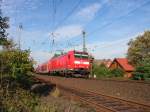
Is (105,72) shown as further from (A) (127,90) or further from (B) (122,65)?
(A) (127,90)

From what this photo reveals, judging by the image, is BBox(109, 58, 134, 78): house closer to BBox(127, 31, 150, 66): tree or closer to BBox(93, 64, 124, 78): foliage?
BBox(127, 31, 150, 66): tree

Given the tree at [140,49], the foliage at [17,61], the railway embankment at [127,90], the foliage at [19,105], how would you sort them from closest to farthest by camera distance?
the foliage at [19,105]
the railway embankment at [127,90]
the foliage at [17,61]
the tree at [140,49]

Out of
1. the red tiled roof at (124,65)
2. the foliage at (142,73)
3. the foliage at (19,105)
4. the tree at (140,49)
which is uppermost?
the tree at (140,49)

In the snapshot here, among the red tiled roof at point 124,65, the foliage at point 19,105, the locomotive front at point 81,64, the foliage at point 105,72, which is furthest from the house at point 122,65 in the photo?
the foliage at point 19,105

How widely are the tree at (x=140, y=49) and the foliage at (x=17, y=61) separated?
5616 cm

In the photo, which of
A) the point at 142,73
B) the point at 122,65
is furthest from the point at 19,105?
the point at 122,65

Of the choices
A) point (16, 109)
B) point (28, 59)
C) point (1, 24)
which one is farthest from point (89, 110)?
point (28, 59)

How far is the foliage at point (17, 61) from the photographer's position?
18548 mm

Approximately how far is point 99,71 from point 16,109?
47825 millimetres

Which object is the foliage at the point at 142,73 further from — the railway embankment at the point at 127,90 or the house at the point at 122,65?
the house at the point at 122,65

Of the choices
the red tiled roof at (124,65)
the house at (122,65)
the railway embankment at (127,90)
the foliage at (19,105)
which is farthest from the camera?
the red tiled roof at (124,65)

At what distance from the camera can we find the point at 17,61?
20078mm

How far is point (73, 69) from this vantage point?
3803cm

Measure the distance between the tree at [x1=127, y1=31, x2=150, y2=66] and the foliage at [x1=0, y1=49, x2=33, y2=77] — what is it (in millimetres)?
56160
